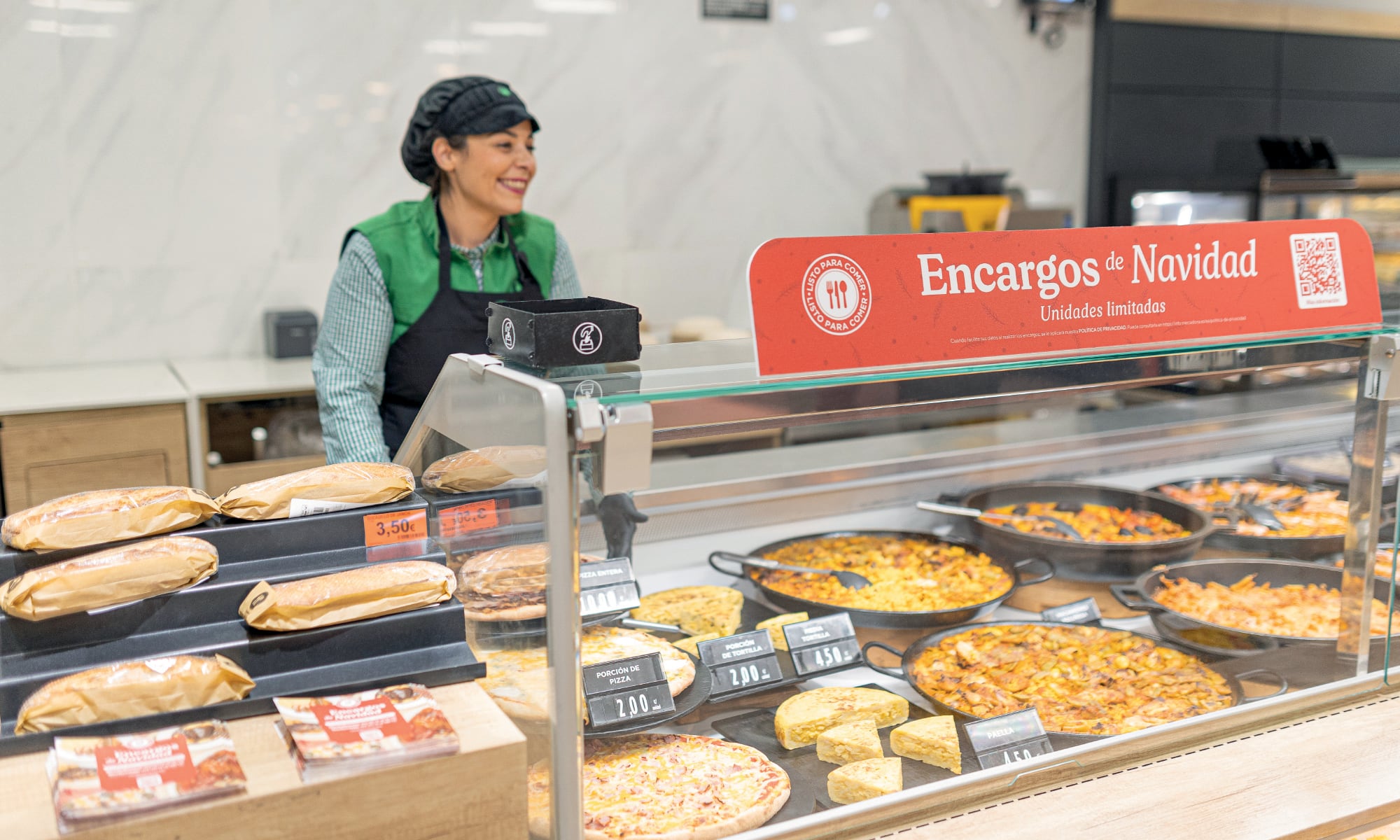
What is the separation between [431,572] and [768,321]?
1.48 ft

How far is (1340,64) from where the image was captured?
269 inches

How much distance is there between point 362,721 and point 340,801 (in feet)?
0.27

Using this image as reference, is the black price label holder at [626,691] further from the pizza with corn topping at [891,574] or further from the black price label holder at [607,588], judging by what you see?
the pizza with corn topping at [891,574]

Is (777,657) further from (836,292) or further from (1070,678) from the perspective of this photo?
(836,292)

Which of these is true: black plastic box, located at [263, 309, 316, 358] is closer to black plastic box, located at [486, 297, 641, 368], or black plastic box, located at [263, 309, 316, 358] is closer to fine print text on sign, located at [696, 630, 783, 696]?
fine print text on sign, located at [696, 630, 783, 696]

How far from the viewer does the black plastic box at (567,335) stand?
1181 millimetres

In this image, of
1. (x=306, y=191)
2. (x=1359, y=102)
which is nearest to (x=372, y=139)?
(x=306, y=191)

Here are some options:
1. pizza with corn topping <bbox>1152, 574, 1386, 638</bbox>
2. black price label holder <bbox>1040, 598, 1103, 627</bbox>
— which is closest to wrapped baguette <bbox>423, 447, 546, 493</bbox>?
black price label holder <bbox>1040, 598, 1103, 627</bbox>

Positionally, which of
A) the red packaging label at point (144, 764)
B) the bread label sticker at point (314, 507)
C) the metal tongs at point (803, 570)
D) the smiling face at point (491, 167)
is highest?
the smiling face at point (491, 167)

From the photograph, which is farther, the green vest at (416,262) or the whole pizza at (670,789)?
the green vest at (416,262)

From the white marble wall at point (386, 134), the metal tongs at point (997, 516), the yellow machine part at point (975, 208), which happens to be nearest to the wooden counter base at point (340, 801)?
the metal tongs at point (997, 516)

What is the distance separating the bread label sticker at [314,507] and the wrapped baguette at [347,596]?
4.3 inches

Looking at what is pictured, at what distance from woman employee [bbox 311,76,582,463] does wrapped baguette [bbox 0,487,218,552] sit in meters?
1.20

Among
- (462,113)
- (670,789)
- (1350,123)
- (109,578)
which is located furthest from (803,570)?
(1350,123)
